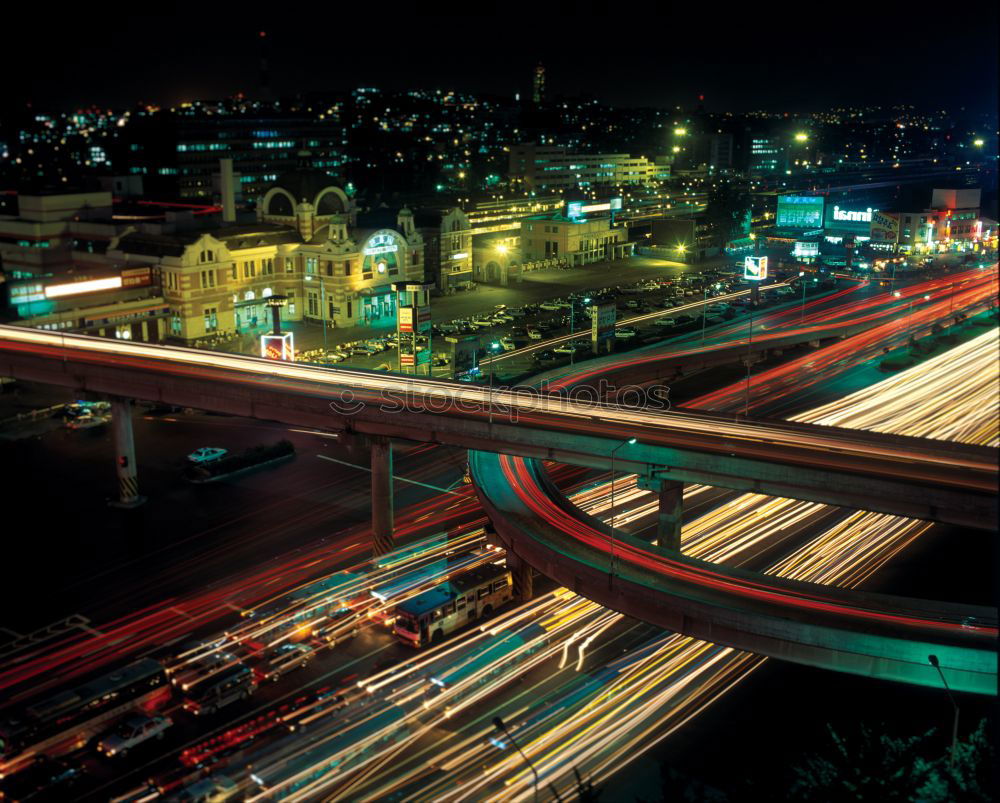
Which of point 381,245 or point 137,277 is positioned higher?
point 381,245

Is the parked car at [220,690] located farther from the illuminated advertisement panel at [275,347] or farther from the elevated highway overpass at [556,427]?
the illuminated advertisement panel at [275,347]

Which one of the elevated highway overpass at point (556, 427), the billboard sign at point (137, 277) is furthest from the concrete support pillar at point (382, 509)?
the billboard sign at point (137, 277)

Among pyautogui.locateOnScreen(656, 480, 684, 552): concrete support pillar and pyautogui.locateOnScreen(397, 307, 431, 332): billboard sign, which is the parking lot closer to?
pyautogui.locateOnScreen(397, 307, 431, 332): billboard sign

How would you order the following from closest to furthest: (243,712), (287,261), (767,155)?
(243,712), (287,261), (767,155)

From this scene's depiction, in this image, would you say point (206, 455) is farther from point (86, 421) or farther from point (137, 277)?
point (137, 277)

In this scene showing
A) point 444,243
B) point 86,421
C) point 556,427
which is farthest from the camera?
point 444,243

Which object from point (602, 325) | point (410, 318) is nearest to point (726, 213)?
point (602, 325)
